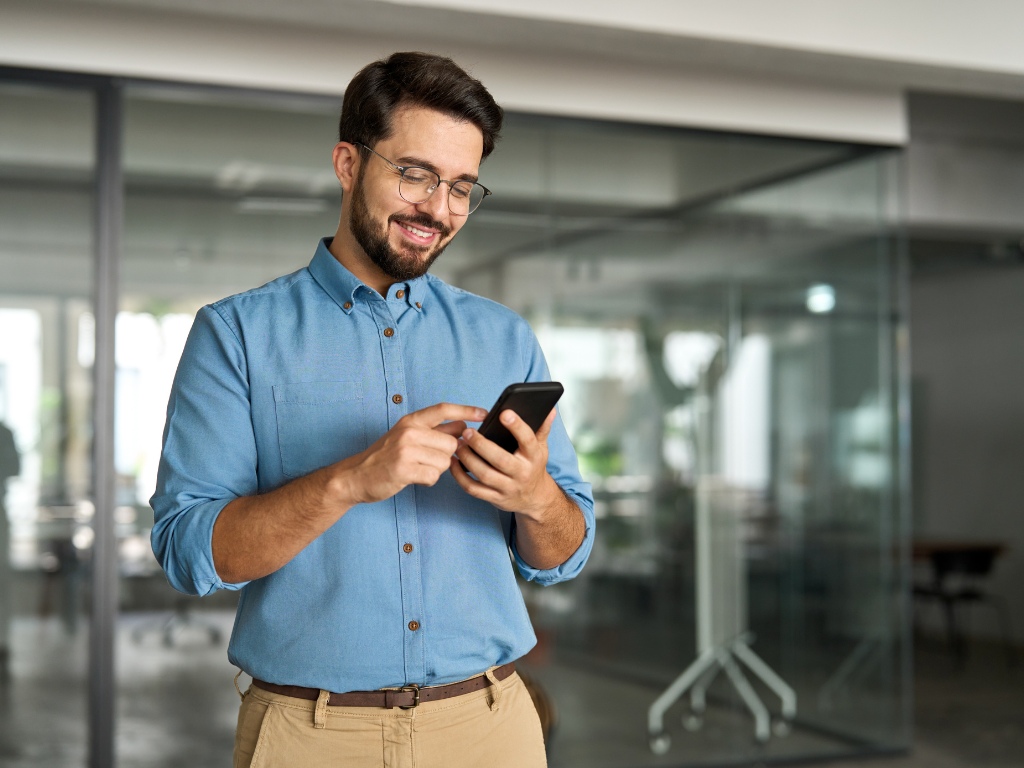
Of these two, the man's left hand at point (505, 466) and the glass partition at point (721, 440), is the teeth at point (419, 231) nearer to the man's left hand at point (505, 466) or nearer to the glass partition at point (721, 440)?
the man's left hand at point (505, 466)

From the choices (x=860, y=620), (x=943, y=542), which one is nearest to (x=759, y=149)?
(x=860, y=620)

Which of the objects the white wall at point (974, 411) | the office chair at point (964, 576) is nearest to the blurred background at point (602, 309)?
the office chair at point (964, 576)

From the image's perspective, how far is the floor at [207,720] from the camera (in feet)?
11.6

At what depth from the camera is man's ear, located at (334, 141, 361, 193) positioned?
1.52 meters

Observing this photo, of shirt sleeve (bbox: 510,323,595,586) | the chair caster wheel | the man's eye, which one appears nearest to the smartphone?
shirt sleeve (bbox: 510,323,595,586)

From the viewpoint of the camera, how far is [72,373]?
11.8 ft

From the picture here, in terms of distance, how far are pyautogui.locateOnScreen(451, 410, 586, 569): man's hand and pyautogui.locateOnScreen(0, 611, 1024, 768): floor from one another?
2.42 m

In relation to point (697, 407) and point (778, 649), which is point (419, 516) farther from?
point (778, 649)

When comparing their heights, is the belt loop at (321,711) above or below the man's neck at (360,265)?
below

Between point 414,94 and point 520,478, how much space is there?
510mm

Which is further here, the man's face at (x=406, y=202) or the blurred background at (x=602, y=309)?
the blurred background at (x=602, y=309)

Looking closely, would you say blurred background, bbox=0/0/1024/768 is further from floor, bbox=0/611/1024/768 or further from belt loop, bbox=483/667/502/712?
belt loop, bbox=483/667/502/712

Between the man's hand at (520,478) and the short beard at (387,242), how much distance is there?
0.27m

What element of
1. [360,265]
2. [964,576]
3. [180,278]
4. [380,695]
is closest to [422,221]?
[360,265]
